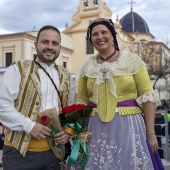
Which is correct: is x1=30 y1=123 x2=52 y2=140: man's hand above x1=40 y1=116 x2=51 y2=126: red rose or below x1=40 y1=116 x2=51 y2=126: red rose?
below

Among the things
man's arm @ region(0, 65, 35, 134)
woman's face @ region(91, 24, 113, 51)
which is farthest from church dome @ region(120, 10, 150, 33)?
man's arm @ region(0, 65, 35, 134)

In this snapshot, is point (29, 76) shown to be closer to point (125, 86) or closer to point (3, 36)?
point (125, 86)

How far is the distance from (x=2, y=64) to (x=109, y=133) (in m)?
23.9

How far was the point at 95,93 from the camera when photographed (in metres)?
2.54

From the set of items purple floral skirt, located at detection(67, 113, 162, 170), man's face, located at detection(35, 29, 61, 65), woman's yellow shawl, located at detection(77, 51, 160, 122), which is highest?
man's face, located at detection(35, 29, 61, 65)

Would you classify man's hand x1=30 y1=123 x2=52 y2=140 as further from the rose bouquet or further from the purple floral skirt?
the purple floral skirt

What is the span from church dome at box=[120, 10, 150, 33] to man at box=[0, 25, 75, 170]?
36.6 meters

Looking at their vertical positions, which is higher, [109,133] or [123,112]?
[123,112]

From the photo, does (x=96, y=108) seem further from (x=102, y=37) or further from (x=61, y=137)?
(x=102, y=37)

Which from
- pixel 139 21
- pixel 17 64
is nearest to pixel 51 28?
pixel 17 64

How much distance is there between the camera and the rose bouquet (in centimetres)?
240

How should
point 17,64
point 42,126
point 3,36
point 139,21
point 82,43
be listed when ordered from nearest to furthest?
point 42,126 < point 17,64 < point 3,36 < point 82,43 < point 139,21

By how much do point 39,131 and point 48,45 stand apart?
71 cm

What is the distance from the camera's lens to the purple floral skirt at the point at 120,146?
2387mm
